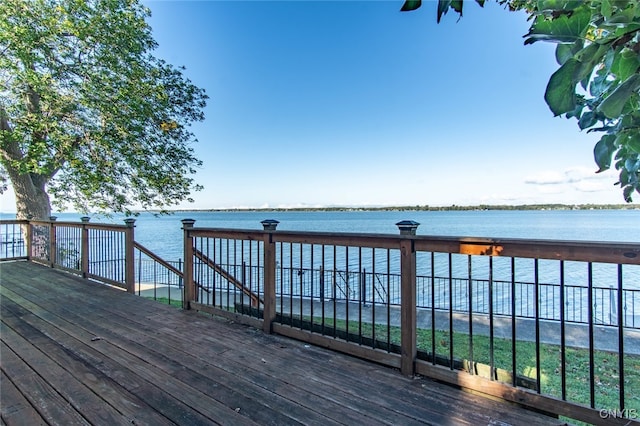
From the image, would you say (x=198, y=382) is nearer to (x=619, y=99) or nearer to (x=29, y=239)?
(x=619, y=99)

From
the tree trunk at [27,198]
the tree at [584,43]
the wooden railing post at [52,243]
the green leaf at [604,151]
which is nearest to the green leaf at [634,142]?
the tree at [584,43]

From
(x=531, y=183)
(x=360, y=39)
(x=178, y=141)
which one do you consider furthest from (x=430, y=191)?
(x=178, y=141)

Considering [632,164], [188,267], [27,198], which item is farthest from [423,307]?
[27,198]

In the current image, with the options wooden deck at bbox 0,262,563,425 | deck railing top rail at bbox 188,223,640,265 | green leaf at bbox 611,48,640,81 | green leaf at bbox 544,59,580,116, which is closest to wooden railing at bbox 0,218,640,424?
deck railing top rail at bbox 188,223,640,265

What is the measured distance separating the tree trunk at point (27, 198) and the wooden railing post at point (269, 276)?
7429mm

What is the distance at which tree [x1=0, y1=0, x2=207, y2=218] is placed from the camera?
616 centimetres

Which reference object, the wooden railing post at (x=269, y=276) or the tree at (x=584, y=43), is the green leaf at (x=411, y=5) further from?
the wooden railing post at (x=269, y=276)

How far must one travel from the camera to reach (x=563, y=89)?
707 millimetres

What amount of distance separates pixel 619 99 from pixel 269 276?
8.69 feet

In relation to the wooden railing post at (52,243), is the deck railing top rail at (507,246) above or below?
above

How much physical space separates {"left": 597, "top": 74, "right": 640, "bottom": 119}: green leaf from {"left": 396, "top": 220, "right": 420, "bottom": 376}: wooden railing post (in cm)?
147

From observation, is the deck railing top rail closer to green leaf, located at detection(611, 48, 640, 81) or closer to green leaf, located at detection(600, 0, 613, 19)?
green leaf, located at detection(611, 48, 640, 81)

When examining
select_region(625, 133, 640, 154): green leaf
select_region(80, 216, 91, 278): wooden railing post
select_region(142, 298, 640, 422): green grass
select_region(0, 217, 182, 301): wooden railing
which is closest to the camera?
select_region(625, 133, 640, 154): green leaf

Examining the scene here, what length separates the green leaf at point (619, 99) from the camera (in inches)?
25.2
